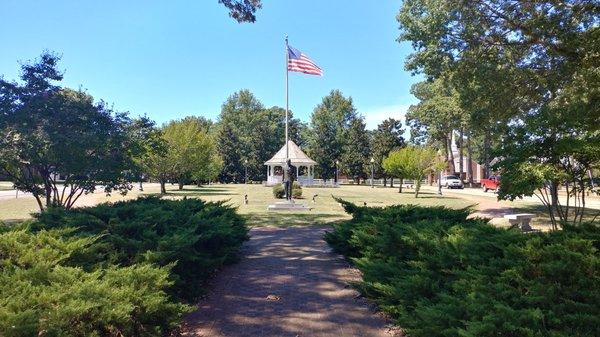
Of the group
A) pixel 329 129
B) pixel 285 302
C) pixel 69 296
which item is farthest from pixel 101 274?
pixel 329 129

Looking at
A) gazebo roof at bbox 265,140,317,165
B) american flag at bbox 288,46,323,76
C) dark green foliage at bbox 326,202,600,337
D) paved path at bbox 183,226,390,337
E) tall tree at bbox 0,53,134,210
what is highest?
american flag at bbox 288,46,323,76

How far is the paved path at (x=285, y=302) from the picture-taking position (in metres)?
4.57

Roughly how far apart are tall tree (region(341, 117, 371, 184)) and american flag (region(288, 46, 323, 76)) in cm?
4172

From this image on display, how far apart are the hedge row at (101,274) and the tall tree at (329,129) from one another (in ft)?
201

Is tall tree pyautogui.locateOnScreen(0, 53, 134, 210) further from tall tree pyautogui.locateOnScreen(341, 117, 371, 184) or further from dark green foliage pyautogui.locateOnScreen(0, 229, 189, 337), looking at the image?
tall tree pyautogui.locateOnScreen(341, 117, 371, 184)

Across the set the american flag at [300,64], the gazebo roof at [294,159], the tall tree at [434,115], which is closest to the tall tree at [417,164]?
the tall tree at [434,115]

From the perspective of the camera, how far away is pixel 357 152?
6512 cm

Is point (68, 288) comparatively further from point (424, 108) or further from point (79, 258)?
point (424, 108)

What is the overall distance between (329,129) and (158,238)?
66.3 m

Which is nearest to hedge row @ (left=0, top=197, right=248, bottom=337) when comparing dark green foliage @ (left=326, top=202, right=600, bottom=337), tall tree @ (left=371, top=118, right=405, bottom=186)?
dark green foliage @ (left=326, top=202, right=600, bottom=337)

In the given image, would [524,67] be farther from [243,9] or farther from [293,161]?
[293,161]

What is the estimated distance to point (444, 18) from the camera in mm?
14984

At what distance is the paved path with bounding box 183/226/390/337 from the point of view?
15.0 feet

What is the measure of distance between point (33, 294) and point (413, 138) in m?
71.6
